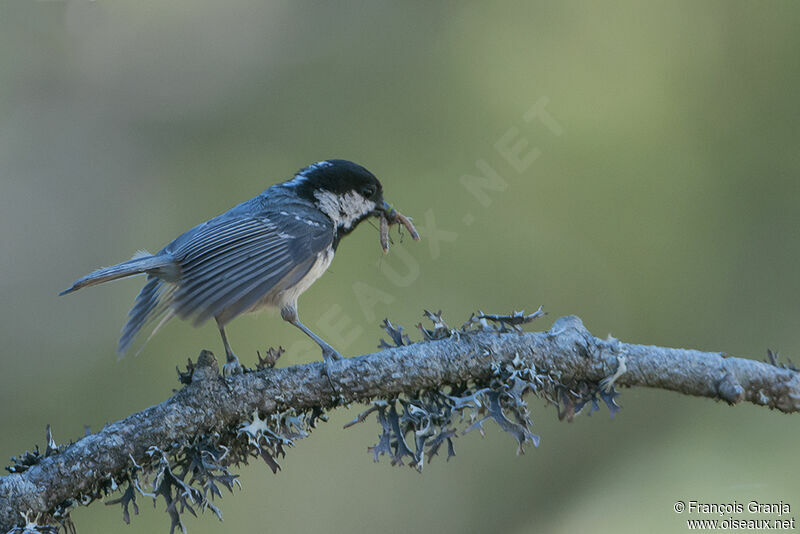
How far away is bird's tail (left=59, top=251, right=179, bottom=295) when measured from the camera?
10.4 feet

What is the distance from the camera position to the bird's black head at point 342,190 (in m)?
4.23

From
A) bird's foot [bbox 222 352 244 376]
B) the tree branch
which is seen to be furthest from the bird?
the tree branch

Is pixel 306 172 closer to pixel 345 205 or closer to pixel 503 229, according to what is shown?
pixel 345 205

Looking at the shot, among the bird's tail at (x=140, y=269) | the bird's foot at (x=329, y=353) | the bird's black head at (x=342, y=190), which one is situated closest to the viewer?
the bird's foot at (x=329, y=353)

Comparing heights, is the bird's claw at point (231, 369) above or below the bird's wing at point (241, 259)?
below

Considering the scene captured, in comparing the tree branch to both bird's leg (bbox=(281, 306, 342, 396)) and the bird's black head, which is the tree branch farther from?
the bird's black head

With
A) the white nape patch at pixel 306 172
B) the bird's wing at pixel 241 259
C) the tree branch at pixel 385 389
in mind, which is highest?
the white nape patch at pixel 306 172

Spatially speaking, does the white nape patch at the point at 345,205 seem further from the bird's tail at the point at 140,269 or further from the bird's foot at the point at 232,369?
the bird's foot at the point at 232,369

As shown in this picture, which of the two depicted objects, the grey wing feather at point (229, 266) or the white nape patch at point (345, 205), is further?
the white nape patch at point (345, 205)

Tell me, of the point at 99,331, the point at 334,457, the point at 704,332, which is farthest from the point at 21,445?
the point at 704,332

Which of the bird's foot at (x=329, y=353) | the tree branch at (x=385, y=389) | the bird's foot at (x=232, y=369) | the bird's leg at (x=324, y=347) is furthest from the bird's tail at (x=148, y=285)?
the tree branch at (x=385, y=389)

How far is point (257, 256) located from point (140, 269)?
0.51 meters

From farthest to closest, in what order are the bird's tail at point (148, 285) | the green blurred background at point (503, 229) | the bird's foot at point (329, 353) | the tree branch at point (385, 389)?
the green blurred background at point (503, 229) → the bird's tail at point (148, 285) → the bird's foot at point (329, 353) → the tree branch at point (385, 389)

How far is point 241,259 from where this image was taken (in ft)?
11.1
